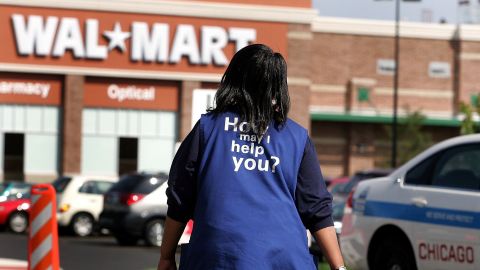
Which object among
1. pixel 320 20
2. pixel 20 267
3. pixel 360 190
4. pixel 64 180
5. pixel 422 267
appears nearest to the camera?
pixel 422 267

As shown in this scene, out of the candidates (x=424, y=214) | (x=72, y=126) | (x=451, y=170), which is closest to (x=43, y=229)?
(x=424, y=214)

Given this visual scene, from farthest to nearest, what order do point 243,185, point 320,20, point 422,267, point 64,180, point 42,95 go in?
point 320,20 → point 42,95 → point 64,180 → point 422,267 → point 243,185

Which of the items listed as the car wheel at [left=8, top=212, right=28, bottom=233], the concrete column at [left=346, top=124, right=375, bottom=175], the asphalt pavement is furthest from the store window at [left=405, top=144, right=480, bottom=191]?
the concrete column at [left=346, top=124, right=375, bottom=175]

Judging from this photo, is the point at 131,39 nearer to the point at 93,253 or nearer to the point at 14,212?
the point at 14,212

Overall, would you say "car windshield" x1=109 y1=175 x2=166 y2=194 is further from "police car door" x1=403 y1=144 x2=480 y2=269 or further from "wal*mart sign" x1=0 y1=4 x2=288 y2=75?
"wal*mart sign" x1=0 y1=4 x2=288 y2=75

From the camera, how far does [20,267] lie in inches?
725

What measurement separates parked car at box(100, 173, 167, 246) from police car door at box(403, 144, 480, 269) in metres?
12.7

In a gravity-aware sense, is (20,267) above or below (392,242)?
below

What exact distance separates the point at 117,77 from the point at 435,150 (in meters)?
41.4

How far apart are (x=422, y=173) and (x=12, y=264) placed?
8.95 metres

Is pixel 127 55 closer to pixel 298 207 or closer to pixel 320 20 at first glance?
pixel 320 20

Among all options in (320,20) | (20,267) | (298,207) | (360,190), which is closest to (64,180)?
(20,267)

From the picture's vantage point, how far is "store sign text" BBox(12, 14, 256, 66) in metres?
51.4

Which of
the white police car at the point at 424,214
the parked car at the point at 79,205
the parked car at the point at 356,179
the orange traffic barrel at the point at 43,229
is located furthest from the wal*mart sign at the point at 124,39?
the orange traffic barrel at the point at 43,229
